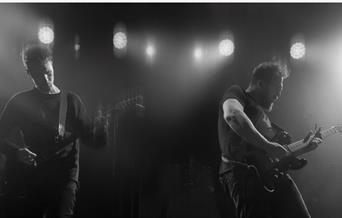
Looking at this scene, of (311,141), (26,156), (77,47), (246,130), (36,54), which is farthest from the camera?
(77,47)

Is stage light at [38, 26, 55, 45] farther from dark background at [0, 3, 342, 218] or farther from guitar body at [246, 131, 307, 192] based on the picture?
guitar body at [246, 131, 307, 192]

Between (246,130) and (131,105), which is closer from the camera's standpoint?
(246,130)

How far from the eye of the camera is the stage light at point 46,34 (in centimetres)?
301

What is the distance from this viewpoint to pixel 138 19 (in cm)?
305

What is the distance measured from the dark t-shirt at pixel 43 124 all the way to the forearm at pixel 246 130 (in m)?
0.97

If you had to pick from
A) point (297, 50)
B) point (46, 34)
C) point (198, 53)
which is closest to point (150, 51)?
point (198, 53)

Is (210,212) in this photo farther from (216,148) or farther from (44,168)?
(44,168)

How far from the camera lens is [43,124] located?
99.3 inches

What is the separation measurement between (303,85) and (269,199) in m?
1.14

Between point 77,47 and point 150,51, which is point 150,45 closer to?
point 150,51

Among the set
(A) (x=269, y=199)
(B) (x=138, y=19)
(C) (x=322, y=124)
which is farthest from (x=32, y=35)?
(C) (x=322, y=124)

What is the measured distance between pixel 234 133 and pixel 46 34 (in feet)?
5.55

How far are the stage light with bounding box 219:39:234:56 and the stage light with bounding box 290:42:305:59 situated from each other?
0.48 metres

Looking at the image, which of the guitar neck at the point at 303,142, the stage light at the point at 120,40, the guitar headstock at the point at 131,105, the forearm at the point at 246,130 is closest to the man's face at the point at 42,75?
the guitar headstock at the point at 131,105
